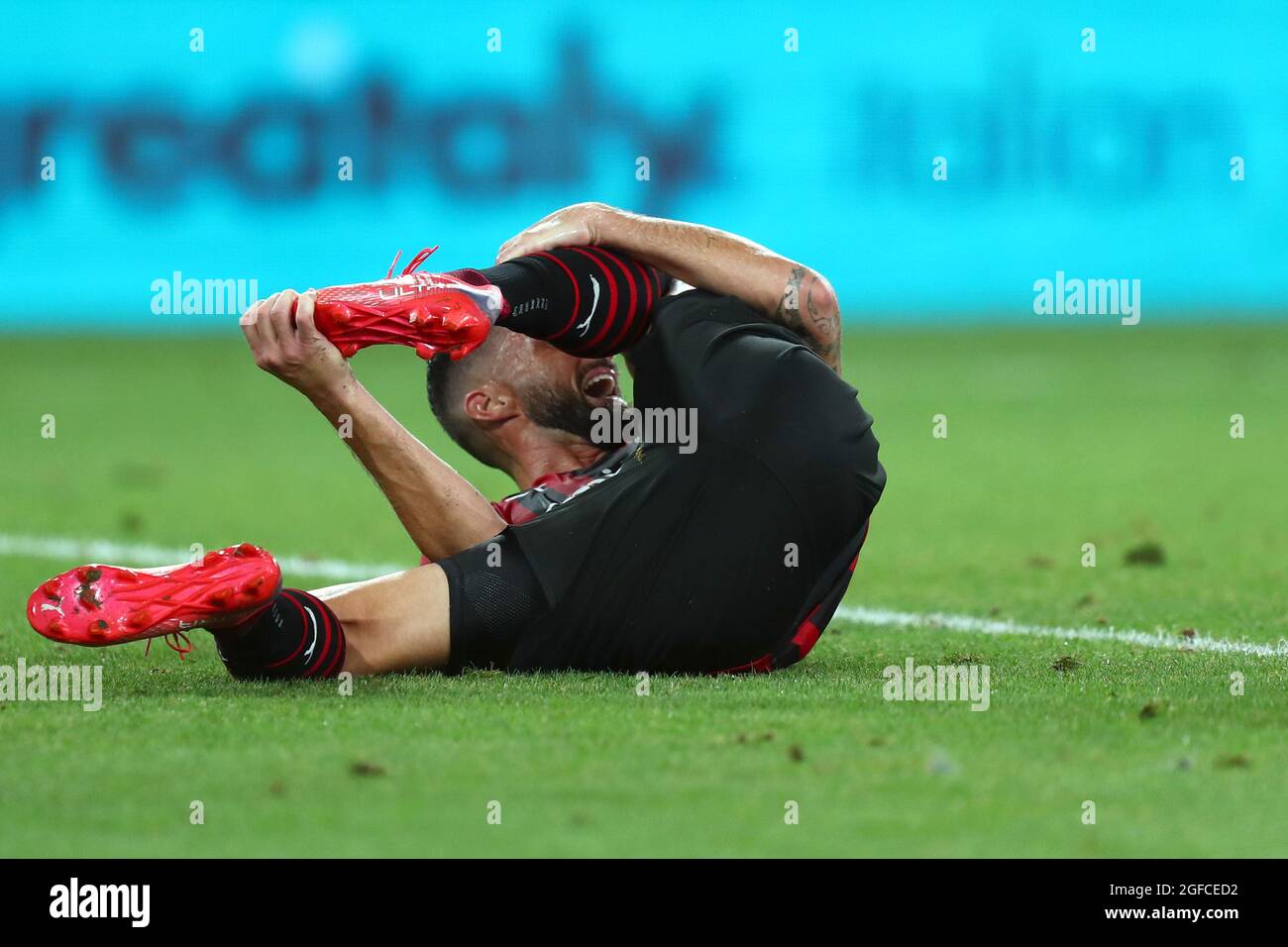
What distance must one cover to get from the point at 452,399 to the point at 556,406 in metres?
0.28

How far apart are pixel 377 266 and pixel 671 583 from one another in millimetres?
10766

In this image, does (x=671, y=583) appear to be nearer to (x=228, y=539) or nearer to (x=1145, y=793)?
(x=1145, y=793)

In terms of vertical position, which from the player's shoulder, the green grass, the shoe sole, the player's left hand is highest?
the player's left hand

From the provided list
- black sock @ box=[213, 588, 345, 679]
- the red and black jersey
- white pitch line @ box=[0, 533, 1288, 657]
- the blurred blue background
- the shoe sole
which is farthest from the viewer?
the blurred blue background

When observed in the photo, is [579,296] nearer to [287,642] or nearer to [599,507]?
[599,507]

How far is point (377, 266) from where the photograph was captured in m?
14.5

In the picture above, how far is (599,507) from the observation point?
4.18m

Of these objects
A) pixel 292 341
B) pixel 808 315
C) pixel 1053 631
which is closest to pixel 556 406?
pixel 808 315

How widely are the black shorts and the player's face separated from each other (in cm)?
51

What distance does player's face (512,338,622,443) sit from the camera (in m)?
4.65

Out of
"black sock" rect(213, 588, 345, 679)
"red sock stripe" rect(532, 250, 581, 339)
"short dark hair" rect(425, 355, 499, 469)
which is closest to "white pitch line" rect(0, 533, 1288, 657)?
"short dark hair" rect(425, 355, 499, 469)

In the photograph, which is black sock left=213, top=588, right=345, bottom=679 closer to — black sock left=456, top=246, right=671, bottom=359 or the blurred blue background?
black sock left=456, top=246, right=671, bottom=359

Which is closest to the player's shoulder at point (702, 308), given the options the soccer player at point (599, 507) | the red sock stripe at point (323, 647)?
the soccer player at point (599, 507)

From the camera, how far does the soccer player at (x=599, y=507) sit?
13.2 feet
